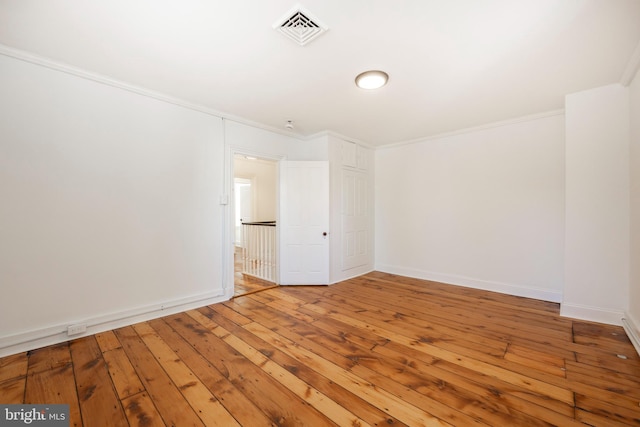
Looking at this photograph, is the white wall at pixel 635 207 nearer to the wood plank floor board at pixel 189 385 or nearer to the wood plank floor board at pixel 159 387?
the wood plank floor board at pixel 189 385

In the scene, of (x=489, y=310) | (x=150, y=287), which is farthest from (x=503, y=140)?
(x=150, y=287)

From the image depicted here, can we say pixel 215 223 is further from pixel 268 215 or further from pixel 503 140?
pixel 503 140

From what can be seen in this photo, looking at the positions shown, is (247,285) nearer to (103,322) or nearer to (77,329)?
(103,322)

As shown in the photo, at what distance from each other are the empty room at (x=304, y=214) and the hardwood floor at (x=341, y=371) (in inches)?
0.8

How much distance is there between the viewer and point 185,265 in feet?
10.3

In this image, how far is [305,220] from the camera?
421 cm

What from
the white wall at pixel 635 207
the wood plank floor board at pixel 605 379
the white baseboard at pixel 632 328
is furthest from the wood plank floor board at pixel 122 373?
the white wall at pixel 635 207

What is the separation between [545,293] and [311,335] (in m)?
3.37

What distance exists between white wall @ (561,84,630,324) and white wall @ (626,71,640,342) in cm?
11

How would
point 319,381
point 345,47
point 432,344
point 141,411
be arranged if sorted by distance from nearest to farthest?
point 141,411 → point 319,381 → point 345,47 → point 432,344

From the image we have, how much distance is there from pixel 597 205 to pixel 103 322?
5406 mm

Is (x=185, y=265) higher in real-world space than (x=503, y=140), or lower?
lower

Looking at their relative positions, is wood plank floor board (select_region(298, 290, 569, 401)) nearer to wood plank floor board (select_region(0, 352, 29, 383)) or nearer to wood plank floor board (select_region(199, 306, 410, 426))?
wood plank floor board (select_region(199, 306, 410, 426))

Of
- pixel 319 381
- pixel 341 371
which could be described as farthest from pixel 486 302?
pixel 319 381
